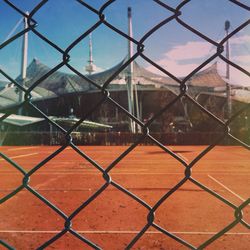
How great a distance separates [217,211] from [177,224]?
1.14m

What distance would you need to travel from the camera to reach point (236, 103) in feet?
205

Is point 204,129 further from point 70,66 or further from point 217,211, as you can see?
point 70,66

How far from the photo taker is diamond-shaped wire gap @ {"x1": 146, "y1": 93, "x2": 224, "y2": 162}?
28.7m

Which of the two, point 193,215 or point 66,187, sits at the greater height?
point 66,187

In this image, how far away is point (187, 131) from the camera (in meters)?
50.5

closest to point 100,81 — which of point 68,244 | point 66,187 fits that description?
point 66,187

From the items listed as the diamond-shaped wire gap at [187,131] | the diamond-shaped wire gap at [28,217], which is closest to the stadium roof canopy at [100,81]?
the diamond-shaped wire gap at [187,131]

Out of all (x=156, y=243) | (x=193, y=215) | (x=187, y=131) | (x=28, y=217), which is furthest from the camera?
(x=187, y=131)

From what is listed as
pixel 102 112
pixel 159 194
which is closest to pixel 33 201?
pixel 159 194

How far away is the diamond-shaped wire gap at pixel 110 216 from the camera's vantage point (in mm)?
5016

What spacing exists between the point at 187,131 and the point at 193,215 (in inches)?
1781

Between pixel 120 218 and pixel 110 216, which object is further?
pixel 110 216

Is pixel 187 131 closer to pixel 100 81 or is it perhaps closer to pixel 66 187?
pixel 100 81

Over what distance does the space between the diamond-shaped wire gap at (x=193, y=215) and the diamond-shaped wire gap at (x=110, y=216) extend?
344 mm
